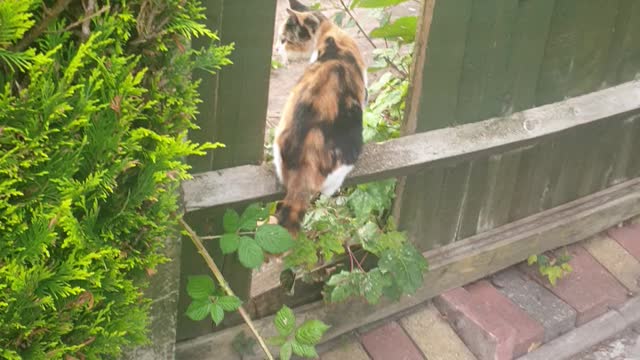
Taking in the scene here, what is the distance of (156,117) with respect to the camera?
2.08 m

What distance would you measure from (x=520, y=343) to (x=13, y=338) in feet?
7.92

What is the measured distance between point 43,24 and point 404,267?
1.94 m

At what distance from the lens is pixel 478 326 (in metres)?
3.63

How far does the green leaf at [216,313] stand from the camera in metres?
2.65

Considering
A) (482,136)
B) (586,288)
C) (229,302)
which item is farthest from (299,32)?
(586,288)

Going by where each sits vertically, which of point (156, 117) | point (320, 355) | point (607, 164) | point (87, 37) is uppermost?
point (87, 37)

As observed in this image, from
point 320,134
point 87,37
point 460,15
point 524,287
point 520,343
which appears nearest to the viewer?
point 87,37

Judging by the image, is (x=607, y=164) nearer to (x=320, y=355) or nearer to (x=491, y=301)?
(x=491, y=301)

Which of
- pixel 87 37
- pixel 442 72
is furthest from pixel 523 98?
pixel 87 37

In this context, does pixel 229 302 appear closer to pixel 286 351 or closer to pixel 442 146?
pixel 286 351

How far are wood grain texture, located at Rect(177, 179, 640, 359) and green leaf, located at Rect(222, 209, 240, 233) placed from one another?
0.63 m

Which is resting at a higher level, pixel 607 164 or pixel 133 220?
pixel 133 220

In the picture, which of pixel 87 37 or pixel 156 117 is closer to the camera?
pixel 87 37

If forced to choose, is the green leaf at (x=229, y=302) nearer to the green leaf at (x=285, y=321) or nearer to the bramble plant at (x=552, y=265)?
the green leaf at (x=285, y=321)
